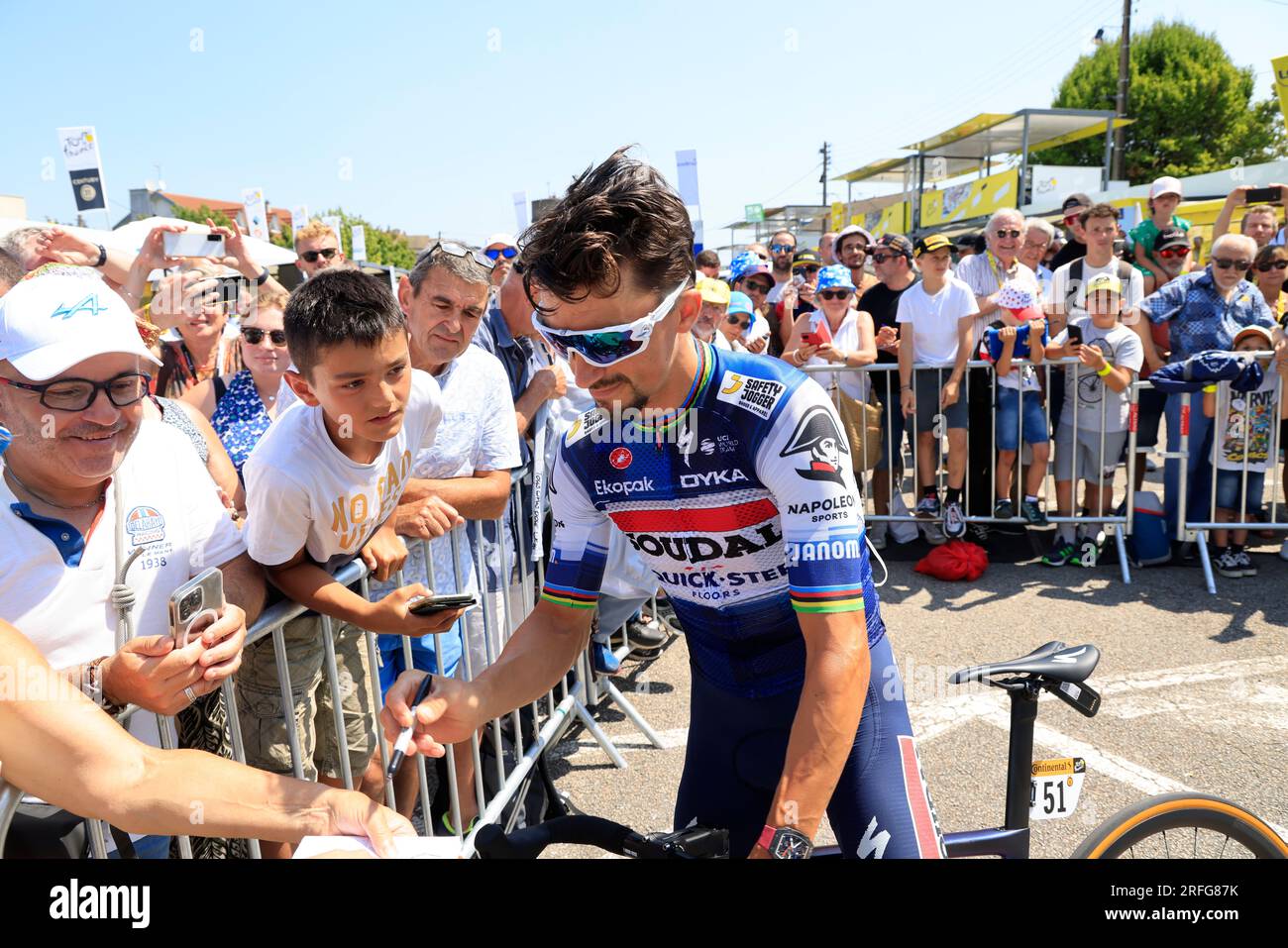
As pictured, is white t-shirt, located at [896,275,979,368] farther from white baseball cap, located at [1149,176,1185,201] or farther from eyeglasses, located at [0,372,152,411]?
eyeglasses, located at [0,372,152,411]

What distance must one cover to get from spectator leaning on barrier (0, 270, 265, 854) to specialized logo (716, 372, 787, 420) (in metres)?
1.21

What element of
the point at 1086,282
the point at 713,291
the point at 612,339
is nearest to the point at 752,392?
the point at 612,339

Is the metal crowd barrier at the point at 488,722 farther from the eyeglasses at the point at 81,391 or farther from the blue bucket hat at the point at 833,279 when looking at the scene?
the blue bucket hat at the point at 833,279

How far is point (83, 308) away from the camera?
6.67ft

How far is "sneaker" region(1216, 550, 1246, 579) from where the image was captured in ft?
21.1

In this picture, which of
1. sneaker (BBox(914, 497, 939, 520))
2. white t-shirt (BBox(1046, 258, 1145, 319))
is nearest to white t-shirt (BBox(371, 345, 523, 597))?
sneaker (BBox(914, 497, 939, 520))

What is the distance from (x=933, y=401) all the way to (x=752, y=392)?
573cm

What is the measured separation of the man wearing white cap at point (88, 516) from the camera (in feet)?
5.97

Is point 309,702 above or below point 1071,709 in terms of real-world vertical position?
above

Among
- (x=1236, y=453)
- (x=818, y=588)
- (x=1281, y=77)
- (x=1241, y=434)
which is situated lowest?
(x=1236, y=453)

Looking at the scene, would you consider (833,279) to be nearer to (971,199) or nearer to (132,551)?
(132,551)
